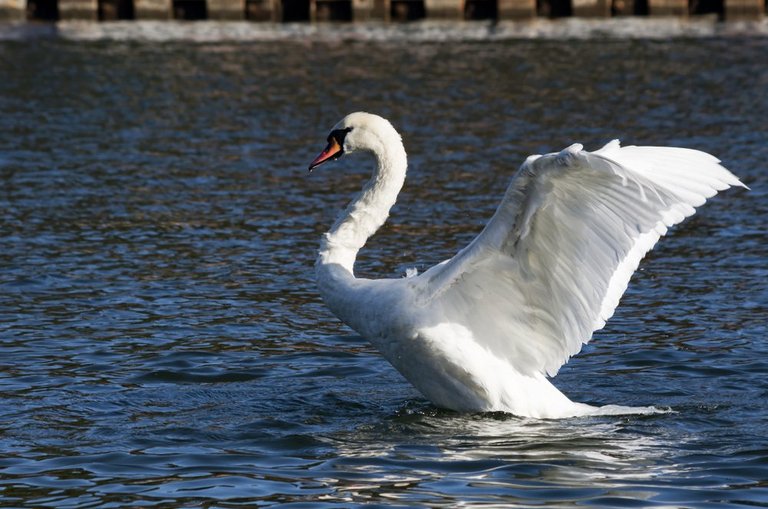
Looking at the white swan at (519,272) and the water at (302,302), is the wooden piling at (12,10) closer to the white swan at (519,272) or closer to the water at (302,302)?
the water at (302,302)

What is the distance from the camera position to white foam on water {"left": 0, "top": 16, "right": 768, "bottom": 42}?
31.4 metres

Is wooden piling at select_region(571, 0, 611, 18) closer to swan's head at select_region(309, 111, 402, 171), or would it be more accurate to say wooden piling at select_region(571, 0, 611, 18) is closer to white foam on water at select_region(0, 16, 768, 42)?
white foam on water at select_region(0, 16, 768, 42)

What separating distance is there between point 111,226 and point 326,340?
451cm

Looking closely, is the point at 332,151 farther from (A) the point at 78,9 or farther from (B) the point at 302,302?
(A) the point at 78,9

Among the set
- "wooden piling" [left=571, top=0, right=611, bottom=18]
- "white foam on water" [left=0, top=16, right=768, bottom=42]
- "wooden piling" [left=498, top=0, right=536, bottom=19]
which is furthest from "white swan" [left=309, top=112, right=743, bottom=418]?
"wooden piling" [left=571, top=0, right=611, bottom=18]

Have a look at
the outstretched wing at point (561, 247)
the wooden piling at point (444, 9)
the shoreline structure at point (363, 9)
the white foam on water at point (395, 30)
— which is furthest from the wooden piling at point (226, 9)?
the outstretched wing at point (561, 247)

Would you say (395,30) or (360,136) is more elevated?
(360,136)

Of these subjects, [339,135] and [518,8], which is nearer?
[339,135]

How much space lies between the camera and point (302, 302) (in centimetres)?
1228

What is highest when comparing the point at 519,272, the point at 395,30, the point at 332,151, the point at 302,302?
the point at 332,151

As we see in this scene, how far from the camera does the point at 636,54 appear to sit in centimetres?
2838

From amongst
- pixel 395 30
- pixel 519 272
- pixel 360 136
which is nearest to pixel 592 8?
pixel 395 30

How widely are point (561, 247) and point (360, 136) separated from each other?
1.67m

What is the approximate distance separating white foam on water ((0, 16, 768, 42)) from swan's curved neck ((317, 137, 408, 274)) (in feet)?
73.0
